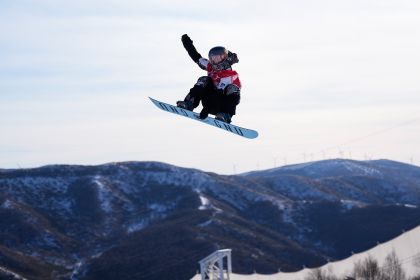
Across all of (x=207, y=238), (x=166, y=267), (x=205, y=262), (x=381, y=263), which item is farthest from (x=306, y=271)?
(x=207, y=238)

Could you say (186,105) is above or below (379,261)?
below

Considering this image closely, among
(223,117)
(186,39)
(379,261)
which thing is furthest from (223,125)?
(379,261)

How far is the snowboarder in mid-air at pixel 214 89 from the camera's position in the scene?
21062mm

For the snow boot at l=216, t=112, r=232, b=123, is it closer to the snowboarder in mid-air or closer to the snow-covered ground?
the snowboarder in mid-air

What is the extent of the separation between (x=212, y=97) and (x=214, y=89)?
0.76ft

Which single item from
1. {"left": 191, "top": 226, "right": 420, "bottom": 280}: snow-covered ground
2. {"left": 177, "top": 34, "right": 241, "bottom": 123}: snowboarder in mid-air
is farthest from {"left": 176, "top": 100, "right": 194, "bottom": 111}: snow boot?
{"left": 191, "top": 226, "right": 420, "bottom": 280}: snow-covered ground

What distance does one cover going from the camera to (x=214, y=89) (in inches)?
846

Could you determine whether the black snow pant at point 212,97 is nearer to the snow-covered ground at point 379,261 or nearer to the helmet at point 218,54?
the helmet at point 218,54

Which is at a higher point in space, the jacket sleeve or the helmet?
the jacket sleeve

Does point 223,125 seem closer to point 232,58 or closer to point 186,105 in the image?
point 186,105

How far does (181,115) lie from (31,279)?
156m

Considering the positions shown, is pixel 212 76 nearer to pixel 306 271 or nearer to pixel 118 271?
pixel 306 271

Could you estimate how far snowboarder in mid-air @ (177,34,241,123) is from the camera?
21.1m

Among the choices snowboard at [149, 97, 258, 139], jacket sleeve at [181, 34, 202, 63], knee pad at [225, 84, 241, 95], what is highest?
jacket sleeve at [181, 34, 202, 63]
